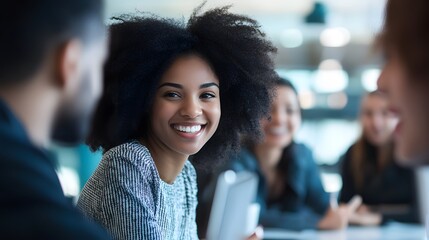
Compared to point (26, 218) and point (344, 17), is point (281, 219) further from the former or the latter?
point (344, 17)

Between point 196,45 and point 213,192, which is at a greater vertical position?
point 196,45

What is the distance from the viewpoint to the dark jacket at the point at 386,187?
4191 millimetres

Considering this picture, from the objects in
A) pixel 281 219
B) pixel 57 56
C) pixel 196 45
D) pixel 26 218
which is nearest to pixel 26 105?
pixel 57 56

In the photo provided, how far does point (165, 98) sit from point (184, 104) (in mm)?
50

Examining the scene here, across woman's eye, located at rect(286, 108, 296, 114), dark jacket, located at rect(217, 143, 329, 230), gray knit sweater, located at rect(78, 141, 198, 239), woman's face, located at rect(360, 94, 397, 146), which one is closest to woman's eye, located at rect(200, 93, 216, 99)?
gray knit sweater, located at rect(78, 141, 198, 239)

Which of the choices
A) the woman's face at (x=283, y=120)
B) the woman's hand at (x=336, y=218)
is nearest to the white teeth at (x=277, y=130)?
the woman's face at (x=283, y=120)

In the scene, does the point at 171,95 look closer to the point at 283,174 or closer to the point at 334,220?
the point at 283,174

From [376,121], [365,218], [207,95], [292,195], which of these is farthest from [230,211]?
[376,121]

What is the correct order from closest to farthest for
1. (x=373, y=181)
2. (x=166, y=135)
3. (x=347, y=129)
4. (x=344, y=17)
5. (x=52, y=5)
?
(x=52, y=5) < (x=166, y=135) < (x=373, y=181) < (x=347, y=129) < (x=344, y=17)

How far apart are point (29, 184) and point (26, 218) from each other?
0.05 m

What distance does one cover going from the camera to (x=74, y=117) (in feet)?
4.28

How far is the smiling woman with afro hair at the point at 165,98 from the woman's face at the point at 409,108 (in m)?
0.78

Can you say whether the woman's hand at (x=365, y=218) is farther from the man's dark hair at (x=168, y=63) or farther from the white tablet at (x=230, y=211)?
the man's dark hair at (x=168, y=63)

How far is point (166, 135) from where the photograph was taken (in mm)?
2035
